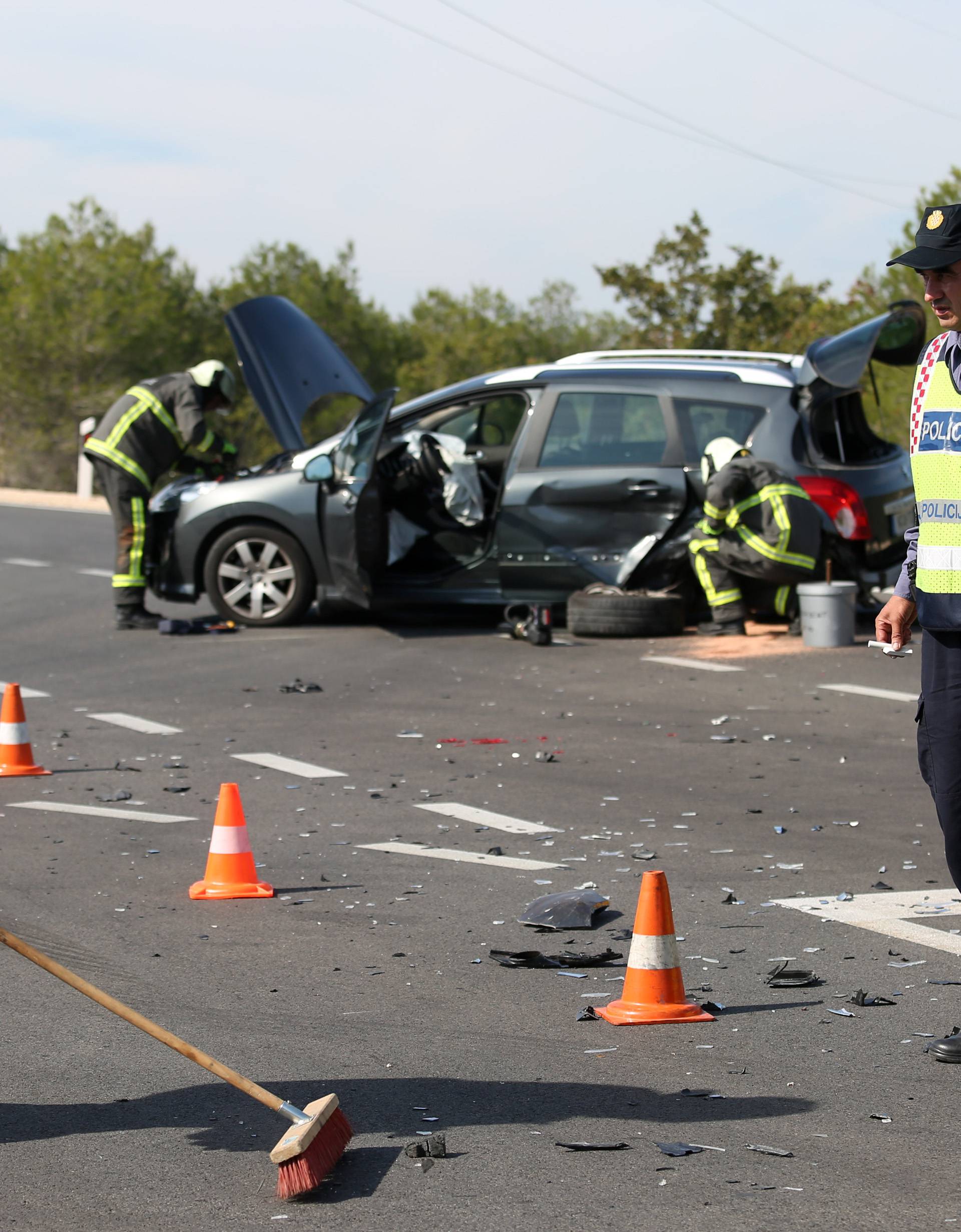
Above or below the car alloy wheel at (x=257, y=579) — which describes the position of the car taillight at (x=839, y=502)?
above

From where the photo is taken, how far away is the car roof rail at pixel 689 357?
42.9 ft

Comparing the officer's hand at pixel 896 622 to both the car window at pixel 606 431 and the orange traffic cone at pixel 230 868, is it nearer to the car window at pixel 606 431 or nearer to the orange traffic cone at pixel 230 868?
the orange traffic cone at pixel 230 868

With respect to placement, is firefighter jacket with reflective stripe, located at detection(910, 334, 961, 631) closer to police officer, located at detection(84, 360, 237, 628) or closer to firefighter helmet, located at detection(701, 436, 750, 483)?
firefighter helmet, located at detection(701, 436, 750, 483)

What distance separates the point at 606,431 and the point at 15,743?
6021 millimetres

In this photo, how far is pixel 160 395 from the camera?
13758mm

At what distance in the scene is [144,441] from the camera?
1370cm

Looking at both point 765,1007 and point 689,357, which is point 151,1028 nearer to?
point 765,1007

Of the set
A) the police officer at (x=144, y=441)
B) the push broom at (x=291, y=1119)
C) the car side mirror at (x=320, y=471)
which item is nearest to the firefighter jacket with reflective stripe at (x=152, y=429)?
the police officer at (x=144, y=441)

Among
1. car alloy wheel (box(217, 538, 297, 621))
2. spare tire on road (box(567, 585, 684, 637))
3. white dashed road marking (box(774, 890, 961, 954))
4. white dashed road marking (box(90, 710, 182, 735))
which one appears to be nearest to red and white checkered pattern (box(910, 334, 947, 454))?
white dashed road marking (box(774, 890, 961, 954))

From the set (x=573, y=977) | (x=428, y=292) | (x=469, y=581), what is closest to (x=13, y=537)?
→ (x=469, y=581)

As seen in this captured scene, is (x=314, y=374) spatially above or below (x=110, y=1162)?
above

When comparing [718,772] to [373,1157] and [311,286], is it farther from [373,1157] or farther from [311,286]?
[311,286]

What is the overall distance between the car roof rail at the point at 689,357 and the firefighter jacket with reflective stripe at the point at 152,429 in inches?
113

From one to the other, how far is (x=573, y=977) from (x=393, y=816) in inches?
92.5
